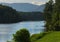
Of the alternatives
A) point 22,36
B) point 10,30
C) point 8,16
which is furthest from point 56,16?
point 8,16

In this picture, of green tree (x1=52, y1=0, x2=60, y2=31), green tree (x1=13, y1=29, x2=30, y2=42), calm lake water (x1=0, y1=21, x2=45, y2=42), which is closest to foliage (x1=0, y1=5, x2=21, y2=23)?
calm lake water (x1=0, y1=21, x2=45, y2=42)

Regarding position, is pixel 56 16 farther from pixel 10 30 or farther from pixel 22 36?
pixel 22 36

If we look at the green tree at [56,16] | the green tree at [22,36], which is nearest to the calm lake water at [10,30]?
the green tree at [56,16]

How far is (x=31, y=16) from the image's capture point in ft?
590

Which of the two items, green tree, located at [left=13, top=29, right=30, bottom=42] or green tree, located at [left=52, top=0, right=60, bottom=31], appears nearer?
green tree, located at [left=13, top=29, right=30, bottom=42]

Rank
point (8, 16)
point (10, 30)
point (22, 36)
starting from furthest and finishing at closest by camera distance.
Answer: point (8, 16) → point (10, 30) → point (22, 36)

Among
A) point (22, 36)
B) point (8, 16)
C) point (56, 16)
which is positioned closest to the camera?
point (22, 36)

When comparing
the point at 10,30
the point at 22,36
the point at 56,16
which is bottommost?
the point at 10,30

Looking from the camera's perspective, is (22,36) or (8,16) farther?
(8,16)

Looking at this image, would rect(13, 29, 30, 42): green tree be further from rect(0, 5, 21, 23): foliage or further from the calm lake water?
rect(0, 5, 21, 23): foliage

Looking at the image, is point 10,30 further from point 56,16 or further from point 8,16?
point 8,16

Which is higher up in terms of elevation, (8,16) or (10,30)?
(10,30)

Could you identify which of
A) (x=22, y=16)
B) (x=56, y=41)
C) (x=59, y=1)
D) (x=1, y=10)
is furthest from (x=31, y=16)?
(x=56, y=41)

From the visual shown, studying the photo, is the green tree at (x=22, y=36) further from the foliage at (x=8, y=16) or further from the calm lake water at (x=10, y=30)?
the foliage at (x=8, y=16)
